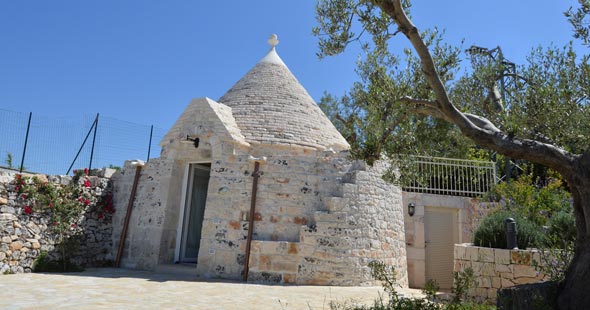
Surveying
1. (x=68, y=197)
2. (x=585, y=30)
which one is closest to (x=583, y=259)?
(x=585, y=30)

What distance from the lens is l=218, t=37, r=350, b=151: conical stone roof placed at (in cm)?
1102

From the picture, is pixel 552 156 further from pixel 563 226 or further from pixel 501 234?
pixel 563 226

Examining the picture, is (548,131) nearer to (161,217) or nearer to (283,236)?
(283,236)

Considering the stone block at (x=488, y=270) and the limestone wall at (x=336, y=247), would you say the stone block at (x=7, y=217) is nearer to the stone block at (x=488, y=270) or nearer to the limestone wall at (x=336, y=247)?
the limestone wall at (x=336, y=247)

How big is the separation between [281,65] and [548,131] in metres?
9.84

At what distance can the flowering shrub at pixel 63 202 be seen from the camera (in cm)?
921

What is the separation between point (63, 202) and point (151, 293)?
16.6 feet

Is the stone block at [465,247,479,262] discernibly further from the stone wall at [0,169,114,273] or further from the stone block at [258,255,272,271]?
the stone wall at [0,169,114,273]

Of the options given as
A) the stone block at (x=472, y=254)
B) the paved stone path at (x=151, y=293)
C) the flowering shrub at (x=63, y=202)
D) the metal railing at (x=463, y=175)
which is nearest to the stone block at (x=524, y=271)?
the stone block at (x=472, y=254)

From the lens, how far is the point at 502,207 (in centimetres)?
1050

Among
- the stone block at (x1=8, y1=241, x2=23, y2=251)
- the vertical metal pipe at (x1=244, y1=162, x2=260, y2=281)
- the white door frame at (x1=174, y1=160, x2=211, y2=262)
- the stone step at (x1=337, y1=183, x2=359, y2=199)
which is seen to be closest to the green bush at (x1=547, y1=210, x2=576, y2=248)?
the stone step at (x1=337, y1=183, x2=359, y2=199)

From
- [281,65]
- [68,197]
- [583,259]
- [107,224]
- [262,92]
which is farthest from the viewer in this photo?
[281,65]

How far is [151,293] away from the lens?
6.64 metres

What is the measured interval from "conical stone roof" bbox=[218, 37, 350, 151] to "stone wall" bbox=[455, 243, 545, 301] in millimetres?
5297
